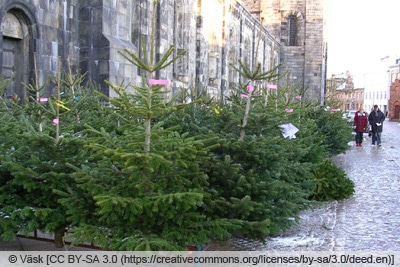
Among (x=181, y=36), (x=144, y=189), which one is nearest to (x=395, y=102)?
(x=181, y=36)

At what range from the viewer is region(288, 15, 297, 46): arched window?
55.1 meters

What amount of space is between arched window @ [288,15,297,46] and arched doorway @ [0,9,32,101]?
45689 millimetres

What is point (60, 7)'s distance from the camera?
13312 mm

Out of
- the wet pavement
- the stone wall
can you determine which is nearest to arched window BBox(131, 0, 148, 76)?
the wet pavement

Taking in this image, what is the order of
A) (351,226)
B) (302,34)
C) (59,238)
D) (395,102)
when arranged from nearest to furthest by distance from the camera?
(59,238) → (351,226) → (302,34) → (395,102)

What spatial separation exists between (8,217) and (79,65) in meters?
9.05

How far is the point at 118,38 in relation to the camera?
14406mm

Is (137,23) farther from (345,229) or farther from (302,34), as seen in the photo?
(302,34)

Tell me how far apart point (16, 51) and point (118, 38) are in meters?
2.97

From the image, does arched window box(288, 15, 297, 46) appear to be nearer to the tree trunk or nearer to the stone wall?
the stone wall

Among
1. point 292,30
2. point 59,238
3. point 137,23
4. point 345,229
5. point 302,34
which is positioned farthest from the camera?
point 292,30

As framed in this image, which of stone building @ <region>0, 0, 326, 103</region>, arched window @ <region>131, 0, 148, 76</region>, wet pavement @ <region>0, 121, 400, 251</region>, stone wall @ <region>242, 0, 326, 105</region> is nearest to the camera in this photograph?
wet pavement @ <region>0, 121, 400, 251</region>

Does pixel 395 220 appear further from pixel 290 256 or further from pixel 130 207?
pixel 130 207

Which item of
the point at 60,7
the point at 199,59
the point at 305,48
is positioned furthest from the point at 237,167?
the point at 305,48
